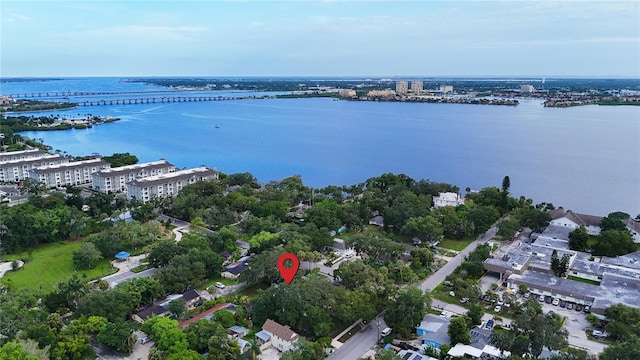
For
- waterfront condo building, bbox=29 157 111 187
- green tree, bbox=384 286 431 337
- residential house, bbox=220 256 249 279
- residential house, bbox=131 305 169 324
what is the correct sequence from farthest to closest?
1. waterfront condo building, bbox=29 157 111 187
2. residential house, bbox=220 256 249 279
3. residential house, bbox=131 305 169 324
4. green tree, bbox=384 286 431 337

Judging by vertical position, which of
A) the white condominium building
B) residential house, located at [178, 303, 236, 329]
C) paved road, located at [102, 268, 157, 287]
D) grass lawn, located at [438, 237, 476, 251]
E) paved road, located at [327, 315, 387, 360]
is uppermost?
the white condominium building

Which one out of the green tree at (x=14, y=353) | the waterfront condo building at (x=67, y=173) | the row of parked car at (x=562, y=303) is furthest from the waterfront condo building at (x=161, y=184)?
the row of parked car at (x=562, y=303)

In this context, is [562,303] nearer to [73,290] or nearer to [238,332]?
[238,332]

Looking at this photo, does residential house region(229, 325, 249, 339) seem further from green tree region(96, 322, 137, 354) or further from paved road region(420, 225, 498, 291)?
paved road region(420, 225, 498, 291)

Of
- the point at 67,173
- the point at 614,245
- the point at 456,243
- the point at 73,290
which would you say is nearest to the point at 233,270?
the point at 73,290

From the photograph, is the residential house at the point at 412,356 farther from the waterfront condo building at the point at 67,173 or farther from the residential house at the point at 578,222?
the waterfront condo building at the point at 67,173

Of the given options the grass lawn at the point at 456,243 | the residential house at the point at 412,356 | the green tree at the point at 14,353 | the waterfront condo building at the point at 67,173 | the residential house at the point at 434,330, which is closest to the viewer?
the green tree at the point at 14,353

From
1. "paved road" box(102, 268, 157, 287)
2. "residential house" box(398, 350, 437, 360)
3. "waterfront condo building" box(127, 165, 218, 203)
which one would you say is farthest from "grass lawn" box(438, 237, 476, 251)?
"waterfront condo building" box(127, 165, 218, 203)
